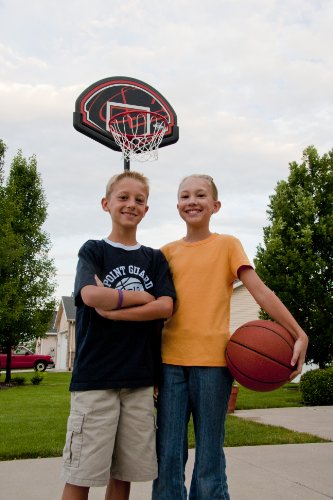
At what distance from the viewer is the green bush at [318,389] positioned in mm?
11539

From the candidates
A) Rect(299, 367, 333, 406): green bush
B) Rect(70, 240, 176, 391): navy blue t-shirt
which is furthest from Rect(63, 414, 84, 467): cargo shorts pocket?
Rect(299, 367, 333, 406): green bush

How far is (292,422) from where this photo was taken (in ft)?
27.7

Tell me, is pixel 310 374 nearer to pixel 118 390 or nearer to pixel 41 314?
pixel 118 390

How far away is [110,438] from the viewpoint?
2783 millimetres

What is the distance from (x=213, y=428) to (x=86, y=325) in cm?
87

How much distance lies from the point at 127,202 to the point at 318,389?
31.6 feet

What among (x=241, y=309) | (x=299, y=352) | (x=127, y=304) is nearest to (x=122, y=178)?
(x=127, y=304)

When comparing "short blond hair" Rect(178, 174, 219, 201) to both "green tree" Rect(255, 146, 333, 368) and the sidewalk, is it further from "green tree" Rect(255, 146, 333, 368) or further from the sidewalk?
"green tree" Rect(255, 146, 333, 368)

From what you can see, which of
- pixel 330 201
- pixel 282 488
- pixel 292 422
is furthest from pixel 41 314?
pixel 282 488

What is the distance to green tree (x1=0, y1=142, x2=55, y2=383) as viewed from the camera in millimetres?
18344

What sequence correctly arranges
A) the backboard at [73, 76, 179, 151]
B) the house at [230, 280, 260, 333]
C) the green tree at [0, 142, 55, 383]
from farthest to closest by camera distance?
the house at [230, 280, 260, 333] < the green tree at [0, 142, 55, 383] < the backboard at [73, 76, 179, 151]

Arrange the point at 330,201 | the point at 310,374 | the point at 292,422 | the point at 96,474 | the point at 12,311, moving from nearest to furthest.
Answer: the point at 96,474 < the point at 292,422 < the point at 310,374 < the point at 330,201 < the point at 12,311

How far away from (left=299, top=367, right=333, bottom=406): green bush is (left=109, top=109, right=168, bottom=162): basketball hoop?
627 cm

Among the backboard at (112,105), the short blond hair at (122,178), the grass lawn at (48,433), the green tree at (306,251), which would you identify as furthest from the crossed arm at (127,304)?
the green tree at (306,251)
